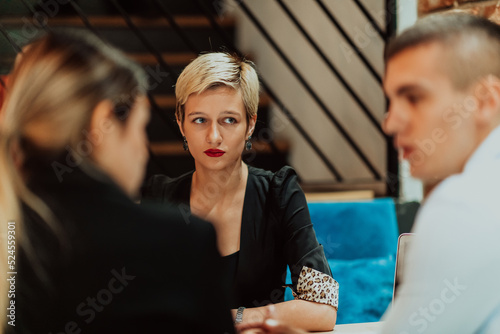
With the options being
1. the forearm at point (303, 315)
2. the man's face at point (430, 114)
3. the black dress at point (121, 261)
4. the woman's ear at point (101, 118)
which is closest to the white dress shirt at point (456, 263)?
the man's face at point (430, 114)

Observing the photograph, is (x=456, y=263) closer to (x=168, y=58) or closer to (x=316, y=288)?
(x=316, y=288)

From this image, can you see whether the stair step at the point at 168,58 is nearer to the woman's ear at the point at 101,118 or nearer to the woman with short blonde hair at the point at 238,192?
the woman with short blonde hair at the point at 238,192

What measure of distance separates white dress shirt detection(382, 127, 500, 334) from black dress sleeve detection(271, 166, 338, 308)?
2.43 ft

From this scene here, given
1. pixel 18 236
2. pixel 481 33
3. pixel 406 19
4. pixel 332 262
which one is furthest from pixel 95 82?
pixel 406 19

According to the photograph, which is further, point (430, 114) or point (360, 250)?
point (360, 250)

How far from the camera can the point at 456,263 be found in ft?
2.19

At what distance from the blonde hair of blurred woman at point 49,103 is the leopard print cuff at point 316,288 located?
0.80m

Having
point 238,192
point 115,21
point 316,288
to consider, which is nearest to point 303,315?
point 316,288

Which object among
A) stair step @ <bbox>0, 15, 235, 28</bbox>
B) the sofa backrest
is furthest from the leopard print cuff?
stair step @ <bbox>0, 15, 235, 28</bbox>

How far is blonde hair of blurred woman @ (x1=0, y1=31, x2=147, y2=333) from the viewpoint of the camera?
81 cm

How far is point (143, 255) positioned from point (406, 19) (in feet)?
7.49

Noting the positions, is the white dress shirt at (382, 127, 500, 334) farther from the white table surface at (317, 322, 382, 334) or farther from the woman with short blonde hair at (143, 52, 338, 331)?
the woman with short blonde hair at (143, 52, 338, 331)

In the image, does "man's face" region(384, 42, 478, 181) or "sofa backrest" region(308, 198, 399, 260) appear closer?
"man's face" region(384, 42, 478, 181)

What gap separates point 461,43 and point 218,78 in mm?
931
